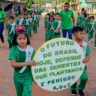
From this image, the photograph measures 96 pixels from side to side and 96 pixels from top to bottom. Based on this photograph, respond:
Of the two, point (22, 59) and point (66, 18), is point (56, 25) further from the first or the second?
point (22, 59)

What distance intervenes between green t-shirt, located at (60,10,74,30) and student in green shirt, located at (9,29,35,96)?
250 inches

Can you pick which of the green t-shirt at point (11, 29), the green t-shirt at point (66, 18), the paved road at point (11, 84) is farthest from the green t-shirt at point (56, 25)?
the paved road at point (11, 84)

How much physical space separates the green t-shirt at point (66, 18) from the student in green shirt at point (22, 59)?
250 inches

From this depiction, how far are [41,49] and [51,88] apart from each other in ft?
1.88

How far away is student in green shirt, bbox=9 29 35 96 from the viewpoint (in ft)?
15.0

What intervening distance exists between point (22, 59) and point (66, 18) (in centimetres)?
650

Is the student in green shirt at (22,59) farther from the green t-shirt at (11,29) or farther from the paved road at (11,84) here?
the green t-shirt at (11,29)

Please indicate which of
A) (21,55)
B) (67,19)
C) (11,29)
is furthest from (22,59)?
(11,29)

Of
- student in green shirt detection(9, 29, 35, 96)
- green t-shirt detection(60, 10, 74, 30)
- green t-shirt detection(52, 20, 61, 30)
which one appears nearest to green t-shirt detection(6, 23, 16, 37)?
green t-shirt detection(52, 20, 61, 30)

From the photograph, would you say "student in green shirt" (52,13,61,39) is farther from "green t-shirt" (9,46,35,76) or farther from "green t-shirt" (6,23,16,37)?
"green t-shirt" (9,46,35,76)

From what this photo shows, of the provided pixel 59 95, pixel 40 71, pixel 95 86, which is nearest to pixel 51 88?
pixel 40 71

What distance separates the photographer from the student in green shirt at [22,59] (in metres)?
4.58

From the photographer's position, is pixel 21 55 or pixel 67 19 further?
pixel 67 19

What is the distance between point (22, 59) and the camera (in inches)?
182
